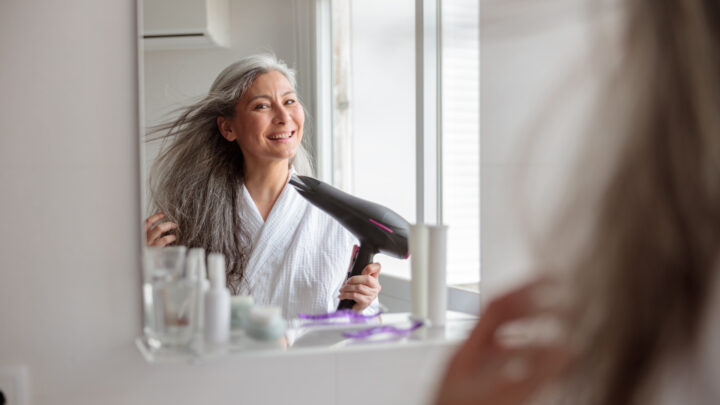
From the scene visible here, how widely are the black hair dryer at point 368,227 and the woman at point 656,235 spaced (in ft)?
Result: 2.71

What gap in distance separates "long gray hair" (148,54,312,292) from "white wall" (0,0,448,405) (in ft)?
0.19

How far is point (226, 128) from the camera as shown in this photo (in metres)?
1.12

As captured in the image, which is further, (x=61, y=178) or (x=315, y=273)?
(x=315, y=273)

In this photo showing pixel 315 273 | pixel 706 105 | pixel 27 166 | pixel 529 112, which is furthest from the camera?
pixel 529 112

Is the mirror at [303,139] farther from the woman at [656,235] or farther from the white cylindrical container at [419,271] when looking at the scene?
the woman at [656,235]

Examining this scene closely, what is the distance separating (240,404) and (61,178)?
1.70ft

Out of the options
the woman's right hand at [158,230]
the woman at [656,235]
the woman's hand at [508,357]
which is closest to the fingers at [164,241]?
the woman's right hand at [158,230]

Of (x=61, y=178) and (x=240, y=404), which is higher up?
(x=61, y=178)

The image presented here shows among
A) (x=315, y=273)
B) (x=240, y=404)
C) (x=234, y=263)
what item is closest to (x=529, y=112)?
(x=315, y=273)

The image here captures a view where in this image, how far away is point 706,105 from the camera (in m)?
0.34

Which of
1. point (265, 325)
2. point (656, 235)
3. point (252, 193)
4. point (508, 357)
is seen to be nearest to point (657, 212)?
point (656, 235)

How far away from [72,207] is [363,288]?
56 centimetres

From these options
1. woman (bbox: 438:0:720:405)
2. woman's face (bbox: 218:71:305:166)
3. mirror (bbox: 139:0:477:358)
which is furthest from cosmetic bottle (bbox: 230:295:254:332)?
woman (bbox: 438:0:720:405)

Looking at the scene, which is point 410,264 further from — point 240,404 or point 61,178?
point 61,178
